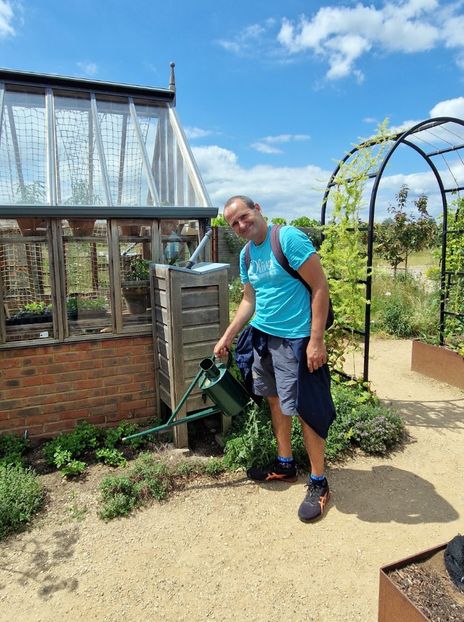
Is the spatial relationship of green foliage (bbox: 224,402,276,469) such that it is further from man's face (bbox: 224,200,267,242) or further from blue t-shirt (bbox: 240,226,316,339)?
man's face (bbox: 224,200,267,242)

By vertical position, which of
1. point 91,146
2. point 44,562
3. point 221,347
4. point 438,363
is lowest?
point 44,562

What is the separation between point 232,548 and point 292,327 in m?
1.35

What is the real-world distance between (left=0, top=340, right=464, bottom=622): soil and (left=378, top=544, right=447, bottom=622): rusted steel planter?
0.83ft

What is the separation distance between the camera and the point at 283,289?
8.73ft

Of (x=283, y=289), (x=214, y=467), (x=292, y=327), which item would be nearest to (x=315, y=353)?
(x=292, y=327)

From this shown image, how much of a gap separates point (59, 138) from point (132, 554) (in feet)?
11.1

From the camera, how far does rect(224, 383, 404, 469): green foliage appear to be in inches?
131

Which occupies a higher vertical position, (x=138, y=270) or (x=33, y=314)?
(x=138, y=270)

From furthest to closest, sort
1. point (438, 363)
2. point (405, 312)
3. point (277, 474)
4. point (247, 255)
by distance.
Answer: point (405, 312), point (438, 363), point (277, 474), point (247, 255)

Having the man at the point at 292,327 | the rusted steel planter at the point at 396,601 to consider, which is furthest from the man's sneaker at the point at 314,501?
the rusted steel planter at the point at 396,601

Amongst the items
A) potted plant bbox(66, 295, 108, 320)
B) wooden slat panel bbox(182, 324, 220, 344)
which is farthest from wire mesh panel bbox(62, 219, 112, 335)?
wooden slat panel bbox(182, 324, 220, 344)

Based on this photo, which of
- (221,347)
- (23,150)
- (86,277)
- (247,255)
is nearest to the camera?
(247,255)

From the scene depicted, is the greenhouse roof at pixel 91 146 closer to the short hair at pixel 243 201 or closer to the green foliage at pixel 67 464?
the short hair at pixel 243 201

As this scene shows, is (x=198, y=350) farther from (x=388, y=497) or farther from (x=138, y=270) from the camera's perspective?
(x=388, y=497)
